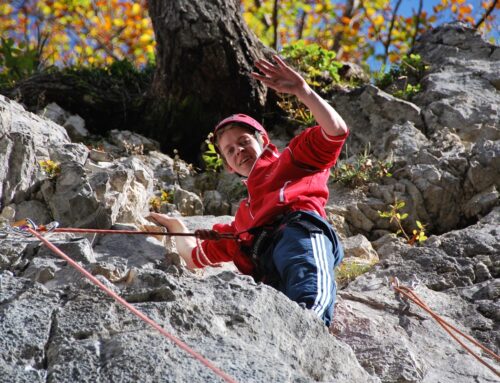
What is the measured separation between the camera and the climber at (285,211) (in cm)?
354

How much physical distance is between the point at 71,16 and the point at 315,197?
11854 mm

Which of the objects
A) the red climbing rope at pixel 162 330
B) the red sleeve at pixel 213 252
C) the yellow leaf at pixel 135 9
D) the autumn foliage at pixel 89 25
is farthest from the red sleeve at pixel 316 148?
the yellow leaf at pixel 135 9

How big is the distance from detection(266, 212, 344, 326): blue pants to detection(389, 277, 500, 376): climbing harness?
59 centimetres

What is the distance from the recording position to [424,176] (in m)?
6.14

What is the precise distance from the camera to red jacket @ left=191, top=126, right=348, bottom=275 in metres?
4.11

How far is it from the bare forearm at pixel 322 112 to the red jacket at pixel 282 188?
7 cm

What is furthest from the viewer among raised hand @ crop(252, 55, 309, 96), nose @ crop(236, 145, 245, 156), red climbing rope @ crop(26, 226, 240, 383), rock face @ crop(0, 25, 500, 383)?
nose @ crop(236, 145, 245, 156)

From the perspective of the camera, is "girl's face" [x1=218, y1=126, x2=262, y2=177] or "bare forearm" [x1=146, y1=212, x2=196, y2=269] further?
"girl's face" [x1=218, y1=126, x2=262, y2=177]

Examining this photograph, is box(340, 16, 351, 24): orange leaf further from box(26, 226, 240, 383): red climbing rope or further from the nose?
box(26, 226, 240, 383): red climbing rope

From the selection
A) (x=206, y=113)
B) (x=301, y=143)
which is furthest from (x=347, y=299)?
(x=206, y=113)

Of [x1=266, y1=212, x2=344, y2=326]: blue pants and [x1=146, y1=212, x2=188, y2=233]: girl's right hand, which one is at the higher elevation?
[x1=266, y1=212, x2=344, y2=326]: blue pants

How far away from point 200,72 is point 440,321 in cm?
412

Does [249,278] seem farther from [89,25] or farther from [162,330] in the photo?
[89,25]

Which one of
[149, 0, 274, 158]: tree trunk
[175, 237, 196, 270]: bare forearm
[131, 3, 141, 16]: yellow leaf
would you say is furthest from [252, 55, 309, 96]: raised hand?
[131, 3, 141, 16]: yellow leaf
